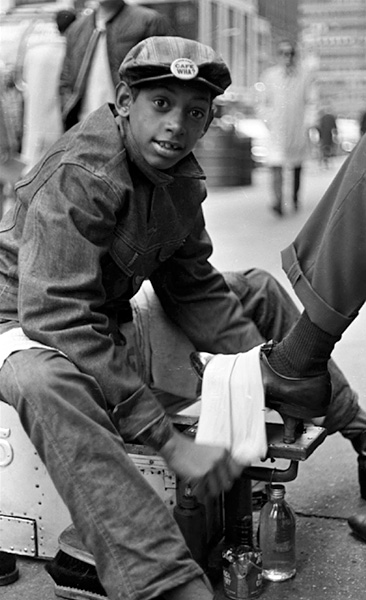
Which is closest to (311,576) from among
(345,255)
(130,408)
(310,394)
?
(310,394)

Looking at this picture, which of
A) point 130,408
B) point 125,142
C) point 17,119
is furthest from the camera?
point 17,119

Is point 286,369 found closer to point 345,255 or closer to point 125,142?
point 345,255

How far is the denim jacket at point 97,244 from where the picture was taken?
215 centimetres

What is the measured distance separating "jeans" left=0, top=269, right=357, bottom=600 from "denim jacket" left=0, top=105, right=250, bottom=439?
8 centimetres

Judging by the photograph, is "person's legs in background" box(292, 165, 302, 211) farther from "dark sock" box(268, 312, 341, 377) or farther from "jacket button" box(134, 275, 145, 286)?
"dark sock" box(268, 312, 341, 377)

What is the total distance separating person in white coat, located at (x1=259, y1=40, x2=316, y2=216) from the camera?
9023 mm

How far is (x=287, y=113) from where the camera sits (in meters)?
9.27

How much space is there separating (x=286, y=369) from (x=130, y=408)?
407mm

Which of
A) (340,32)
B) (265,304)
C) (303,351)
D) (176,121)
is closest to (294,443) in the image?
(303,351)

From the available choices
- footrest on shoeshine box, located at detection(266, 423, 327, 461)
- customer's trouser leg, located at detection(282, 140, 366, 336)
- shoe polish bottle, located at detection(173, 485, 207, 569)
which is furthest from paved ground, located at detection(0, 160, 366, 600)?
customer's trouser leg, located at detection(282, 140, 366, 336)

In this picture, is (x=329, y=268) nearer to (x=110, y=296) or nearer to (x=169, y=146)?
(x=169, y=146)

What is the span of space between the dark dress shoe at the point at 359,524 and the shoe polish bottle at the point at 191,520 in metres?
0.52

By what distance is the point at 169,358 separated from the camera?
2.89 metres

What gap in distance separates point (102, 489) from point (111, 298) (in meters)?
0.67
